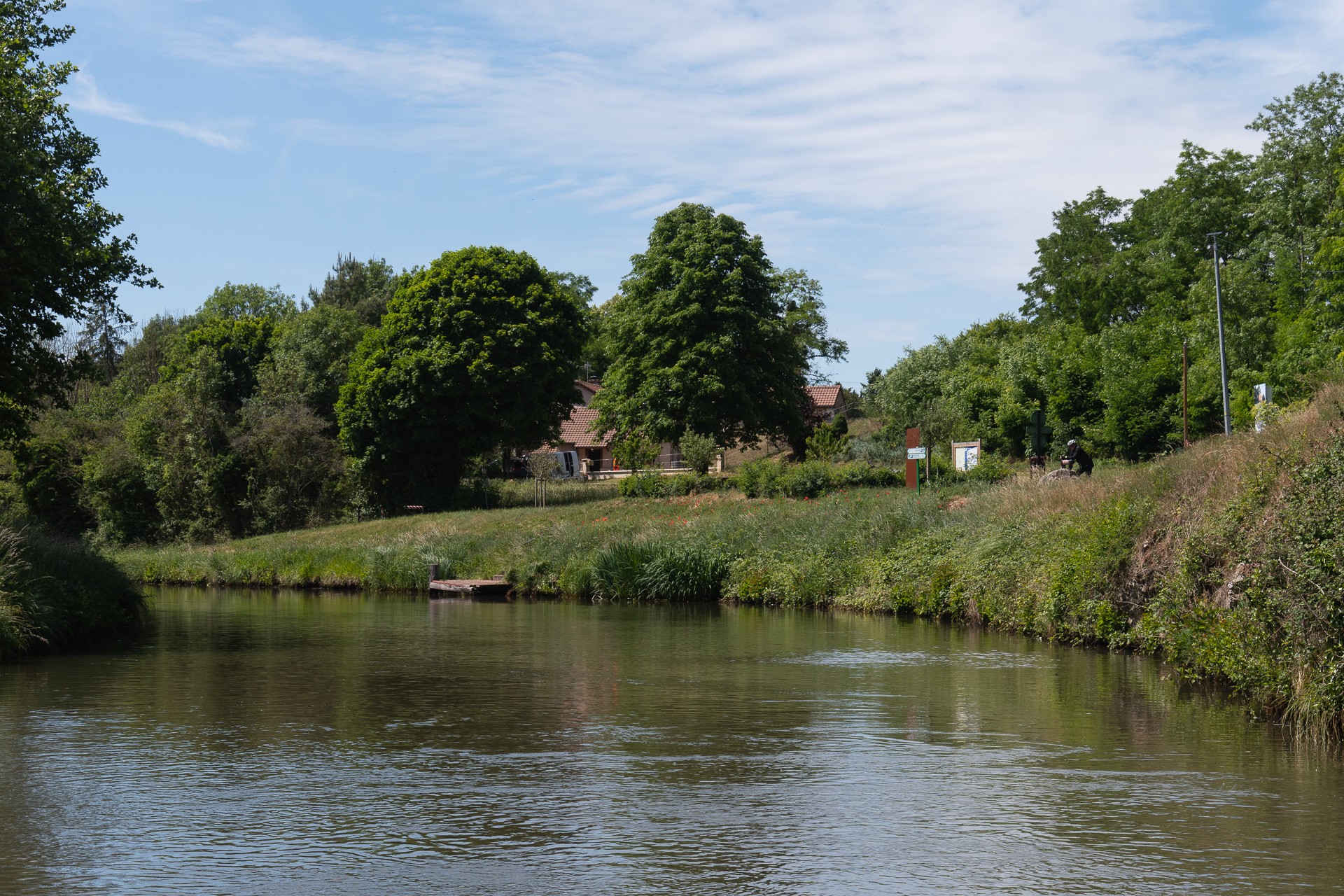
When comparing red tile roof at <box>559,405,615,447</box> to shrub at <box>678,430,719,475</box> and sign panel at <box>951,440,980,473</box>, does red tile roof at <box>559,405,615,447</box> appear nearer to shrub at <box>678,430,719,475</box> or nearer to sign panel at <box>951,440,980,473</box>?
shrub at <box>678,430,719,475</box>

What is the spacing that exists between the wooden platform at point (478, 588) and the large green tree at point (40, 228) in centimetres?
1338

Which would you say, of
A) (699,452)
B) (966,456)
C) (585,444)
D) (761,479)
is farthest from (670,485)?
(585,444)

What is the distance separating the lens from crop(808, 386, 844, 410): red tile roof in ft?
319

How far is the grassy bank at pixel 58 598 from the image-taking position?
20641 mm

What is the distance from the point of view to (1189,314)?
203 feet

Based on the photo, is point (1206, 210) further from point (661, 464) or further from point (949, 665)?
point (949, 665)

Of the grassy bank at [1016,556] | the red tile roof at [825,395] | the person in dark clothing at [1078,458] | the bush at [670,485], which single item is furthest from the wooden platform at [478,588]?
the red tile roof at [825,395]

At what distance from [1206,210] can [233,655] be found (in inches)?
2243

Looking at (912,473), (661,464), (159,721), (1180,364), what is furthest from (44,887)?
(661,464)

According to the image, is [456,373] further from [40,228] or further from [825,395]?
[825,395]

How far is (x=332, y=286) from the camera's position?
88812mm

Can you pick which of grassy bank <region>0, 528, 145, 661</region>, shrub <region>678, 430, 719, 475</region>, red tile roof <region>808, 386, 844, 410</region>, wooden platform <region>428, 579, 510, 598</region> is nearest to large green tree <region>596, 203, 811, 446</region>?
shrub <region>678, 430, 719, 475</region>

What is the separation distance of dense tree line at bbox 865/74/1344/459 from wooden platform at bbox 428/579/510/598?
27312 mm

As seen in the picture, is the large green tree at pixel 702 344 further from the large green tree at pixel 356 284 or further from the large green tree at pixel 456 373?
the large green tree at pixel 356 284
